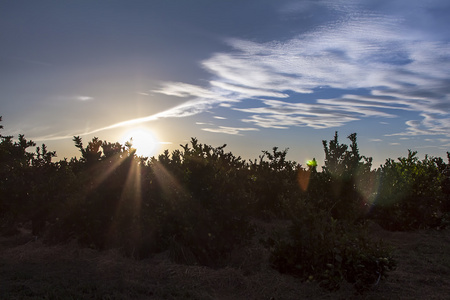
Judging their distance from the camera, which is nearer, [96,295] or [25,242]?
[96,295]

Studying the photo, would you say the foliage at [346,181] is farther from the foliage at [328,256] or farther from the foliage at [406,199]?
the foliage at [328,256]

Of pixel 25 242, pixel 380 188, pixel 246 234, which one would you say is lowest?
pixel 25 242

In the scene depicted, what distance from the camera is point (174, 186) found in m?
7.63

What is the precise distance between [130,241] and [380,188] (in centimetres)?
747

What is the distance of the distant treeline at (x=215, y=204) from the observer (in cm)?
642

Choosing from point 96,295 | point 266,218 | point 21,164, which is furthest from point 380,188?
point 21,164

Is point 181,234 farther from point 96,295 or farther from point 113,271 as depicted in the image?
point 96,295

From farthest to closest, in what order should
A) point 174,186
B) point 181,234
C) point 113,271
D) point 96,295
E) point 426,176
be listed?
point 426,176 < point 174,186 < point 181,234 < point 113,271 < point 96,295

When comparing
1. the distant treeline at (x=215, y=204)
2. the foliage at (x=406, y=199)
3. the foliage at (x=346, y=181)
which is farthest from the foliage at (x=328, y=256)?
the foliage at (x=406, y=199)

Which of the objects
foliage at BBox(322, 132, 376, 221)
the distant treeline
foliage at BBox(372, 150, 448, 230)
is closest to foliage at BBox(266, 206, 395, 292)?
the distant treeline

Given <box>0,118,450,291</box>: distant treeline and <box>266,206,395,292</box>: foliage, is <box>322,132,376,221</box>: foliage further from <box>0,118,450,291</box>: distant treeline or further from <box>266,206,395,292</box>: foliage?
<box>266,206,395,292</box>: foliage

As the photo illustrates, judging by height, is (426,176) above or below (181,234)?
above

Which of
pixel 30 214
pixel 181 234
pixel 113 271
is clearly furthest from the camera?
pixel 30 214

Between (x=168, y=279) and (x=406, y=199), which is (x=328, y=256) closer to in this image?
(x=168, y=279)
